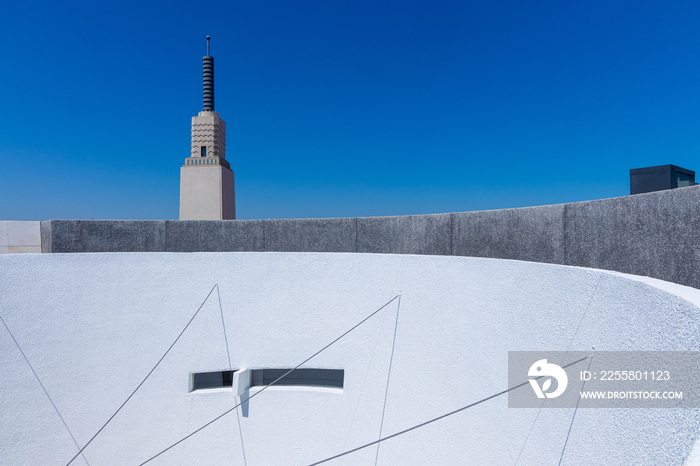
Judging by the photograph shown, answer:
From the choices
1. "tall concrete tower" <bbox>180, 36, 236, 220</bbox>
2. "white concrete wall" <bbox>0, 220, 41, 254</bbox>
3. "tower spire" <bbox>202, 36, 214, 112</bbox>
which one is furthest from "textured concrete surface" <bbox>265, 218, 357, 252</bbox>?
"tower spire" <bbox>202, 36, 214, 112</bbox>

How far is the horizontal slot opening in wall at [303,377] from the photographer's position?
680 cm

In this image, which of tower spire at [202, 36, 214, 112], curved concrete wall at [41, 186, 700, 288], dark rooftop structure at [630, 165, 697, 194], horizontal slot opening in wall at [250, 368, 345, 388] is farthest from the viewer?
tower spire at [202, 36, 214, 112]

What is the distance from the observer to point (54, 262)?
21.4ft

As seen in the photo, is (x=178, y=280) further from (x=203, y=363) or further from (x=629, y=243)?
(x=629, y=243)

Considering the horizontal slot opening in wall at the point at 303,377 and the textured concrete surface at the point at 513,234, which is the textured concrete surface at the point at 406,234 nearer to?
the textured concrete surface at the point at 513,234

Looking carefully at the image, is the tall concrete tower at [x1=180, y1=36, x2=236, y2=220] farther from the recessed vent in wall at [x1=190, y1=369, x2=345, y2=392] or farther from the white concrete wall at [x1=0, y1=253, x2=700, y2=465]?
the recessed vent in wall at [x1=190, y1=369, x2=345, y2=392]

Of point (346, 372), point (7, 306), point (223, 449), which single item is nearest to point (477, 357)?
point (346, 372)

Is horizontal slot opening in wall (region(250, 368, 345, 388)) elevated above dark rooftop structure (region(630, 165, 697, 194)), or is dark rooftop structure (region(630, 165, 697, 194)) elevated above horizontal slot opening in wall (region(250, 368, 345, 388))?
dark rooftop structure (region(630, 165, 697, 194))

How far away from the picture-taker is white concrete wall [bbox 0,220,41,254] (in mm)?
7551

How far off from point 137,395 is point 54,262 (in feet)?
9.06

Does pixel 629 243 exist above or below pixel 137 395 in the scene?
above

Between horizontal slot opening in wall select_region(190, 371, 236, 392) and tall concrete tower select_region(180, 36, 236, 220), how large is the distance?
1109cm

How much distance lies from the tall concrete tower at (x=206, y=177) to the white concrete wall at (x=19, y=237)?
934cm

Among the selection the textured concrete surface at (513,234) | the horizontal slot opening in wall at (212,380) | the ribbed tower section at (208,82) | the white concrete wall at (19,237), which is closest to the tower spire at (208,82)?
the ribbed tower section at (208,82)
